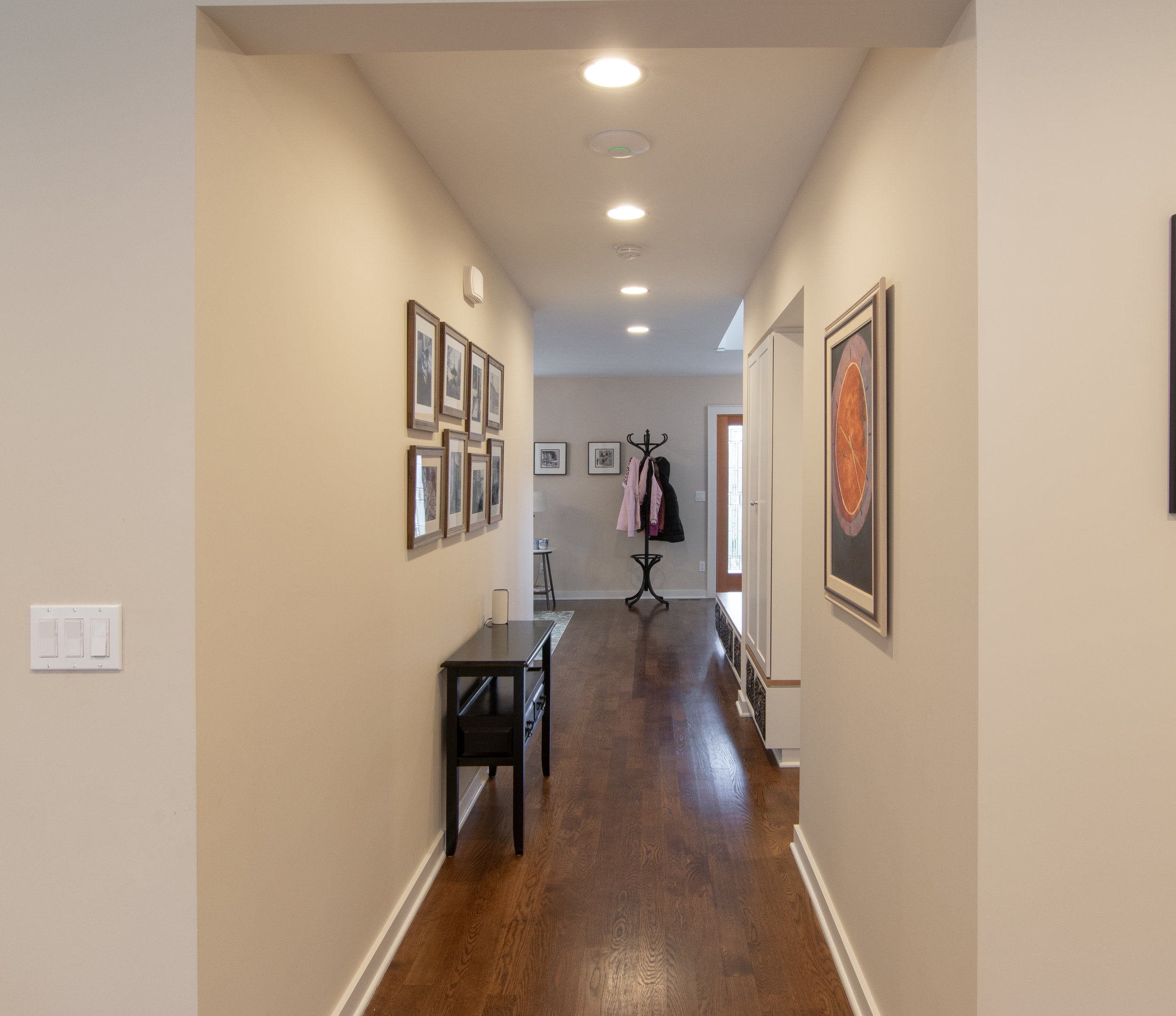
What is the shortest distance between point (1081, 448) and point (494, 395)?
105 inches

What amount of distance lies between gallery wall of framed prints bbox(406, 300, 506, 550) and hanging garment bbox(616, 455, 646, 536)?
4583 mm

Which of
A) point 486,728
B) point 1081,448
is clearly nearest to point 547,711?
point 486,728

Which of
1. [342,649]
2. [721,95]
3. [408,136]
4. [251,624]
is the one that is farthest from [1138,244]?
[408,136]

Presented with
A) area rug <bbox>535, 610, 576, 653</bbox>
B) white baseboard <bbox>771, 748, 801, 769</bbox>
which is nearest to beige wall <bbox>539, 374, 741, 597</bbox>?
area rug <bbox>535, 610, 576, 653</bbox>

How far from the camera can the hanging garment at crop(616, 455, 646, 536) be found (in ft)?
27.1

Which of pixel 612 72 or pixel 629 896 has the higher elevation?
pixel 612 72

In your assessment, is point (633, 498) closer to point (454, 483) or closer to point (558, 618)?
point (558, 618)

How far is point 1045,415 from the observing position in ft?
4.12

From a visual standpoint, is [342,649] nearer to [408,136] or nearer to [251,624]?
[251,624]

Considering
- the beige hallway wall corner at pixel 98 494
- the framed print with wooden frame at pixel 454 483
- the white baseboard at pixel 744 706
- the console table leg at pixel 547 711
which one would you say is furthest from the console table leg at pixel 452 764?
the white baseboard at pixel 744 706

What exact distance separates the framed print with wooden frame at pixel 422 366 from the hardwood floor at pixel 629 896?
5.02 feet

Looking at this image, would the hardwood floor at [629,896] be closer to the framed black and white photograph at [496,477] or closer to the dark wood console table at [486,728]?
the dark wood console table at [486,728]

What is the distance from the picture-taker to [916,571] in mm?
1571

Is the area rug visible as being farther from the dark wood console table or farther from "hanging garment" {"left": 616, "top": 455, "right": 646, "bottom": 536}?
the dark wood console table
